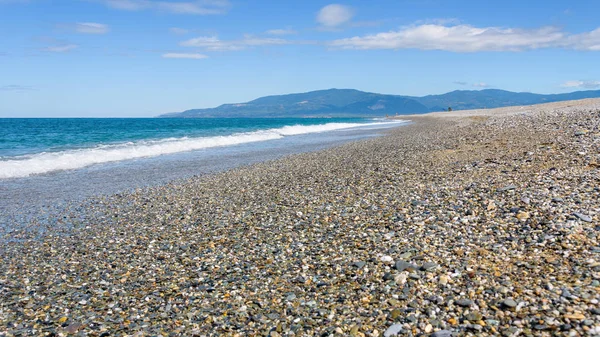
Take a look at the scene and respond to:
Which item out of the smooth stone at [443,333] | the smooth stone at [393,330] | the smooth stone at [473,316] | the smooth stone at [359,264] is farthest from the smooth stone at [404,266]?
the smooth stone at [443,333]

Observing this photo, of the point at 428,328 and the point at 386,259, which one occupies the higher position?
the point at 386,259

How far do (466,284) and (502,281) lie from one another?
18.2 inches

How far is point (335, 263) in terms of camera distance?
6.74 m

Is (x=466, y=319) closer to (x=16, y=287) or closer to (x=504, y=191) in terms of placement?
(x=504, y=191)

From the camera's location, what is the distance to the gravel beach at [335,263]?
5.06 metres

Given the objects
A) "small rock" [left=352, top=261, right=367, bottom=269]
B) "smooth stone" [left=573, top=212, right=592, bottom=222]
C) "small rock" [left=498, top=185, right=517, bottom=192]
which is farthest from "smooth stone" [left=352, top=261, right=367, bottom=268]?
"small rock" [left=498, top=185, right=517, bottom=192]

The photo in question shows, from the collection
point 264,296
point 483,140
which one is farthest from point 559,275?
point 483,140

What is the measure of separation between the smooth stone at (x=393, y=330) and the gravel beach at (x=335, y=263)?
9cm

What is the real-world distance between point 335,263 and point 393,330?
2.08 metres

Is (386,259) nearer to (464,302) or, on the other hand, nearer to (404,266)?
(404,266)

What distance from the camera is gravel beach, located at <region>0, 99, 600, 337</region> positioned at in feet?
16.6

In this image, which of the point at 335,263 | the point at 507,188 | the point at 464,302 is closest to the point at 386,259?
the point at 335,263

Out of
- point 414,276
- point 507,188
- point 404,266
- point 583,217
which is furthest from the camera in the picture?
point 507,188

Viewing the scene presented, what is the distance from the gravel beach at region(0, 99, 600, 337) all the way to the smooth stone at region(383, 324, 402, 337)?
9 cm
